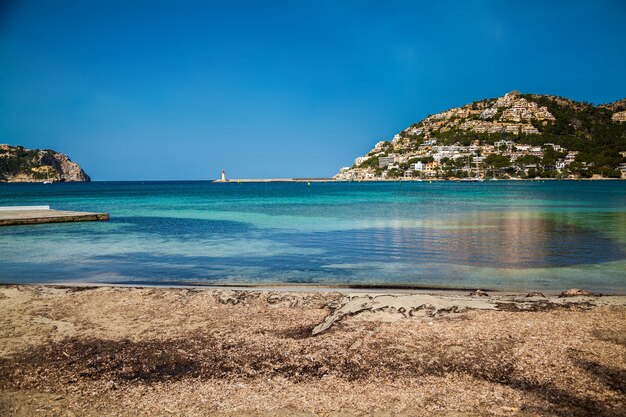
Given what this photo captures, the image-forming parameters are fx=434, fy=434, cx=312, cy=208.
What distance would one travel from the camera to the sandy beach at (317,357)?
3.89 metres

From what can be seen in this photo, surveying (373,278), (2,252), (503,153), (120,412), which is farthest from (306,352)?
(503,153)

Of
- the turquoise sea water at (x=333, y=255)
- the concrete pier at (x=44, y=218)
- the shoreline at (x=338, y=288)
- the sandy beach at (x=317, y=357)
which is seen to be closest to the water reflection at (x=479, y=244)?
the turquoise sea water at (x=333, y=255)

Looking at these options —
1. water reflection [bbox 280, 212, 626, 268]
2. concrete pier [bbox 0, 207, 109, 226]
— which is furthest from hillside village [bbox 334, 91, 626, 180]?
concrete pier [bbox 0, 207, 109, 226]

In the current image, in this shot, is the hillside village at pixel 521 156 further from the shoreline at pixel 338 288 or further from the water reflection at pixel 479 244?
the shoreline at pixel 338 288

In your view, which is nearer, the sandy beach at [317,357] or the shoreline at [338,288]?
the sandy beach at [317,357]

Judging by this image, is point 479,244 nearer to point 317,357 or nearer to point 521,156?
point 317,357

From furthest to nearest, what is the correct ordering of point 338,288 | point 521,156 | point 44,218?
point 521,156, point 44,218, point 338,288

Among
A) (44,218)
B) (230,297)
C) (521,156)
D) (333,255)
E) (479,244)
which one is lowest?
(479,244)

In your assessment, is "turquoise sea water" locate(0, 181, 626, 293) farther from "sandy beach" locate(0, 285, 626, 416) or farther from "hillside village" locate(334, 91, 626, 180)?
"hillside village" locate(334, 91, 626, 180)

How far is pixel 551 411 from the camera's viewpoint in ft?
12.1

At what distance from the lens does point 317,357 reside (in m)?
4.88

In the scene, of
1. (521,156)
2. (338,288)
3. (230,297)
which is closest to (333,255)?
(338,288)

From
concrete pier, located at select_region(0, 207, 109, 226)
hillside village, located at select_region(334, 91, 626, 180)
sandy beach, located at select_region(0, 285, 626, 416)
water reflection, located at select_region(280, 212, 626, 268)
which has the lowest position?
water reflection, located at select_region(280, 212, 626, 268)

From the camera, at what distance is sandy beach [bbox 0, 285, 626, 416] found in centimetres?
389
